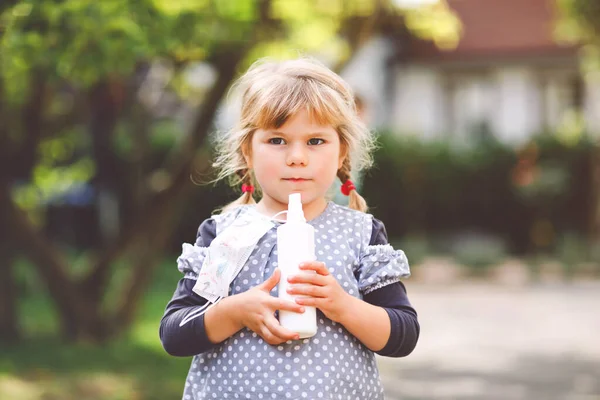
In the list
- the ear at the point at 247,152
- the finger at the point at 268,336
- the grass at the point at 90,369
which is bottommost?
the finger at the point at 268,336

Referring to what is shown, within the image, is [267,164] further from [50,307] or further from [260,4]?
[50,307]

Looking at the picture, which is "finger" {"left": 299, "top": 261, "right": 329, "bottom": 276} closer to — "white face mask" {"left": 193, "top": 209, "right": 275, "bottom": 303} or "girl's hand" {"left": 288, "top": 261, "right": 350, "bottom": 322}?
"girl's hand" {"left": 288, "top": 261, "right": 350, "bottom": 322}

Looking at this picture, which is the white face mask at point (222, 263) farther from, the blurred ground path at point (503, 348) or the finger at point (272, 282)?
the blurred ground path at point (503, 348)

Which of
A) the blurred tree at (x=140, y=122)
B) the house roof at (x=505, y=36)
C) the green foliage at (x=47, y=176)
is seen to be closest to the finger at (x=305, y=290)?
the blurred tree at (x=140, y=122)

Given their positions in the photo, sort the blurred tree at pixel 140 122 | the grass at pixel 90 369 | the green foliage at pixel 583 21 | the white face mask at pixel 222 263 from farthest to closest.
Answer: the green foliage at pixel 583 21 → the blurred tree at pixel 140 122 → the grass at pixel 90 369 → the white face mask at pixel 222 263

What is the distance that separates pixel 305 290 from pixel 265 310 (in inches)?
4.0

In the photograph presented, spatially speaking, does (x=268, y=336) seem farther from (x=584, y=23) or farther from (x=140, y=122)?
(x=584, y=23)

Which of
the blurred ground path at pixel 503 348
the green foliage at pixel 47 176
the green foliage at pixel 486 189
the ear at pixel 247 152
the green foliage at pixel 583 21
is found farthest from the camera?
the green foliage at pixel 486 189

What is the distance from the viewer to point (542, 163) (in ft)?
51.7

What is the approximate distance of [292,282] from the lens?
6.75ft

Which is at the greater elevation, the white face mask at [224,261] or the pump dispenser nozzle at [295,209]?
the pump dispenser nozzle at [295,209]

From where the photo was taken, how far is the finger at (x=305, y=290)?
6.73 feet

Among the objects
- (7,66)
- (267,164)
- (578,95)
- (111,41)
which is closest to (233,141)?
(267,164)

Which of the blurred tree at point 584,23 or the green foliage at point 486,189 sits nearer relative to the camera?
the blurred tree at point 584,23
